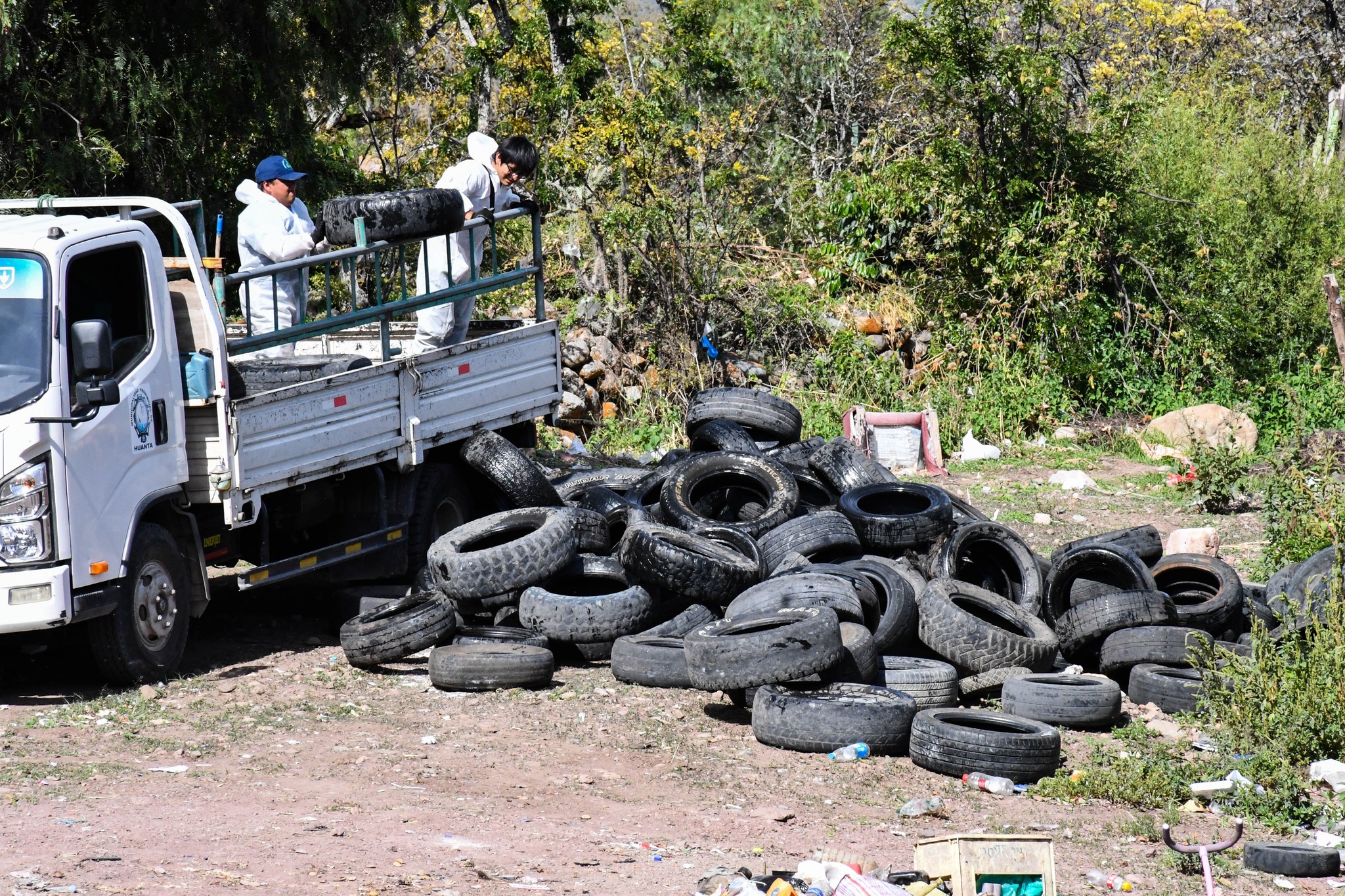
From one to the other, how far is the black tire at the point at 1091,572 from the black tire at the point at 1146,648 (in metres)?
0.66

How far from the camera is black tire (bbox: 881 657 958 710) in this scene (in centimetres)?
743

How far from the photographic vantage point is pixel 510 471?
9367 millimetres

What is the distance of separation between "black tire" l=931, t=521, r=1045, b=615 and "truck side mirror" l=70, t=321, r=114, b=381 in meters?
4.90

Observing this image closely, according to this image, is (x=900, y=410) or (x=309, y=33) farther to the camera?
(x=900, y=410)

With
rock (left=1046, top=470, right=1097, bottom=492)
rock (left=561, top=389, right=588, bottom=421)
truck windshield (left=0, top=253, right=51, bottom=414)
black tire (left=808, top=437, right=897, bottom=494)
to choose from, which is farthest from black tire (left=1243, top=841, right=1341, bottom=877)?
rock (left=561, top=389, right=588, bottom=421)

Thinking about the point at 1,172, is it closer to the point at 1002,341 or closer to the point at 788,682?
the point at 788,682

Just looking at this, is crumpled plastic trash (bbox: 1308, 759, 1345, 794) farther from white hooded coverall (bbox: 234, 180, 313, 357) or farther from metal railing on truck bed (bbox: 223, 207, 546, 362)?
white hooded coverall (bbox: 234, 180, 313, 357)

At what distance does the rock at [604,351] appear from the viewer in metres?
16.4

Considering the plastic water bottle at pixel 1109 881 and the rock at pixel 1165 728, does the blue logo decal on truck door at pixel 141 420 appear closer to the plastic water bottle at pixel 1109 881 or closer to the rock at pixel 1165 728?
the plastic water bottle at pixel 1109 881

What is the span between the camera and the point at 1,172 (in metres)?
12.7

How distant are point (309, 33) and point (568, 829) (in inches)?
428

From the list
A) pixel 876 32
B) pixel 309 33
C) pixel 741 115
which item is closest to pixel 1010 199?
pixel 741 115

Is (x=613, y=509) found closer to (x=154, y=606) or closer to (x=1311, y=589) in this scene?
(x=154, y=606)

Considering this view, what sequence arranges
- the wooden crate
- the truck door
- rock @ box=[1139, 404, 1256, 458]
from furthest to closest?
rock @ box=[1139, 404, 1256, 458] → the truck door → the wooden crate
